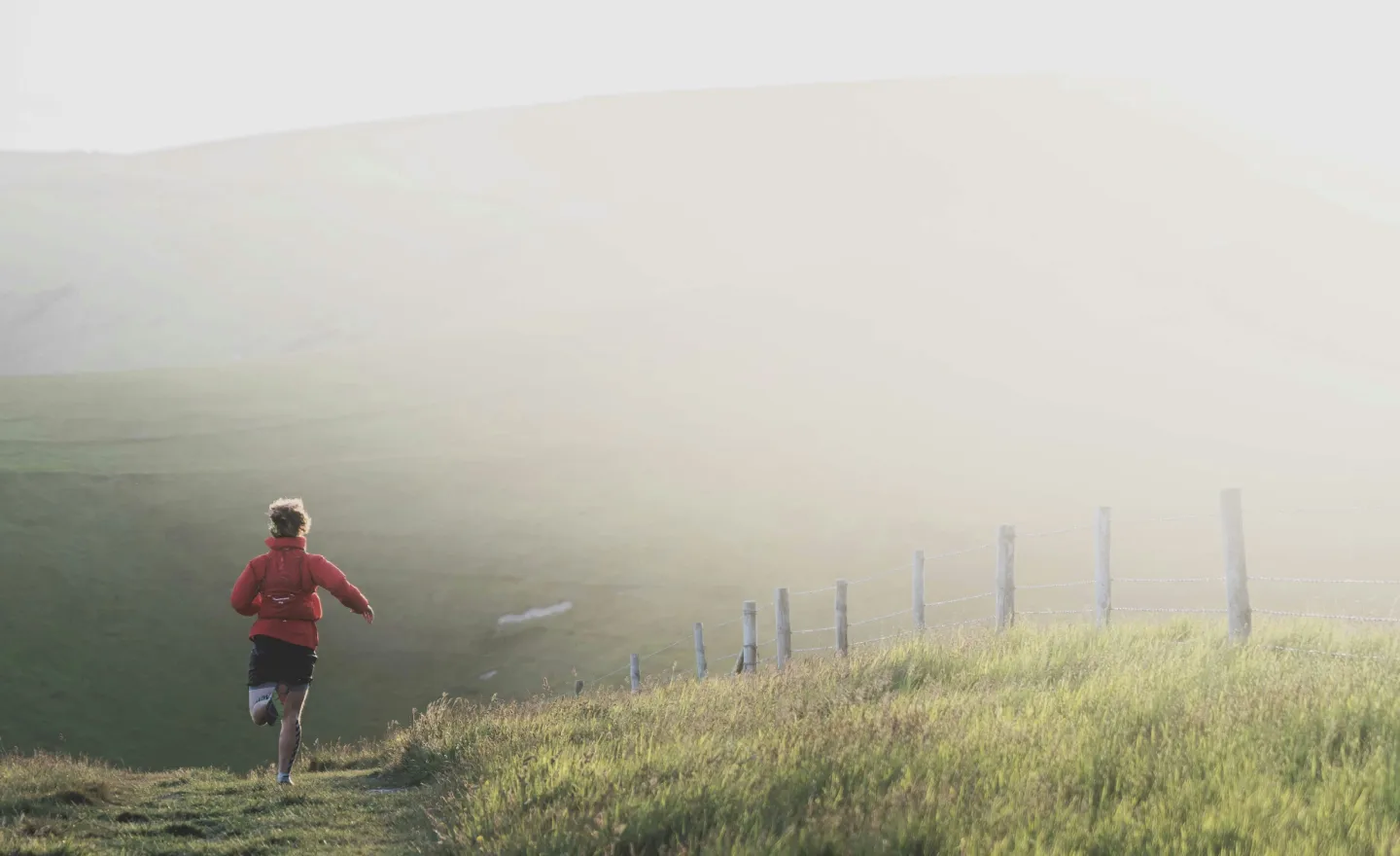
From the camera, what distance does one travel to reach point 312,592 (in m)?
8.40

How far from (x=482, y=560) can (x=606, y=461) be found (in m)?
14.3

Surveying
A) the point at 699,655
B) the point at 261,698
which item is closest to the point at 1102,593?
the point at 261,698

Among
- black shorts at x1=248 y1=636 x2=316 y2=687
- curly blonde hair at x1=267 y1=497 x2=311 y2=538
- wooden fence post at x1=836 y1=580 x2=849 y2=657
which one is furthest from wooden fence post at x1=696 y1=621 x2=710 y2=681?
curly blonde hair at x1=267 y1=497 x2=311 y2=538

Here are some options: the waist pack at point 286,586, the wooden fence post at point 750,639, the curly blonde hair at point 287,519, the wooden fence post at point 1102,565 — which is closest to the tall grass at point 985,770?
the waist pack at point 286,586

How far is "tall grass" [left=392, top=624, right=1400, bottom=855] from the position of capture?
4.23 meters

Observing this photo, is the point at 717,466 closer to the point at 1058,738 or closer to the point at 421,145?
the point at 1058,738

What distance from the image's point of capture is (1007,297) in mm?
94688

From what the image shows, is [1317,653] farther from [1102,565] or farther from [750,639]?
[750,639]

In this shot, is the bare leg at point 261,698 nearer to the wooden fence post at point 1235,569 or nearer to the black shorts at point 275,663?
the black shorts at point 275,663

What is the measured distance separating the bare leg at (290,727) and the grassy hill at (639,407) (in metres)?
7.03

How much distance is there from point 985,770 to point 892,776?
40cm

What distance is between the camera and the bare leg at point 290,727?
841cm

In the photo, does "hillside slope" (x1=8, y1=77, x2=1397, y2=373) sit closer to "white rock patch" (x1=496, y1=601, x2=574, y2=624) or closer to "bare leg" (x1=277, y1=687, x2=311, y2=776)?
"white rock patch" (x1=496, y1=601, x2=574, y2=624)

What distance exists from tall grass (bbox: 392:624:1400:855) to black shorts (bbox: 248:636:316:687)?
1.37m
